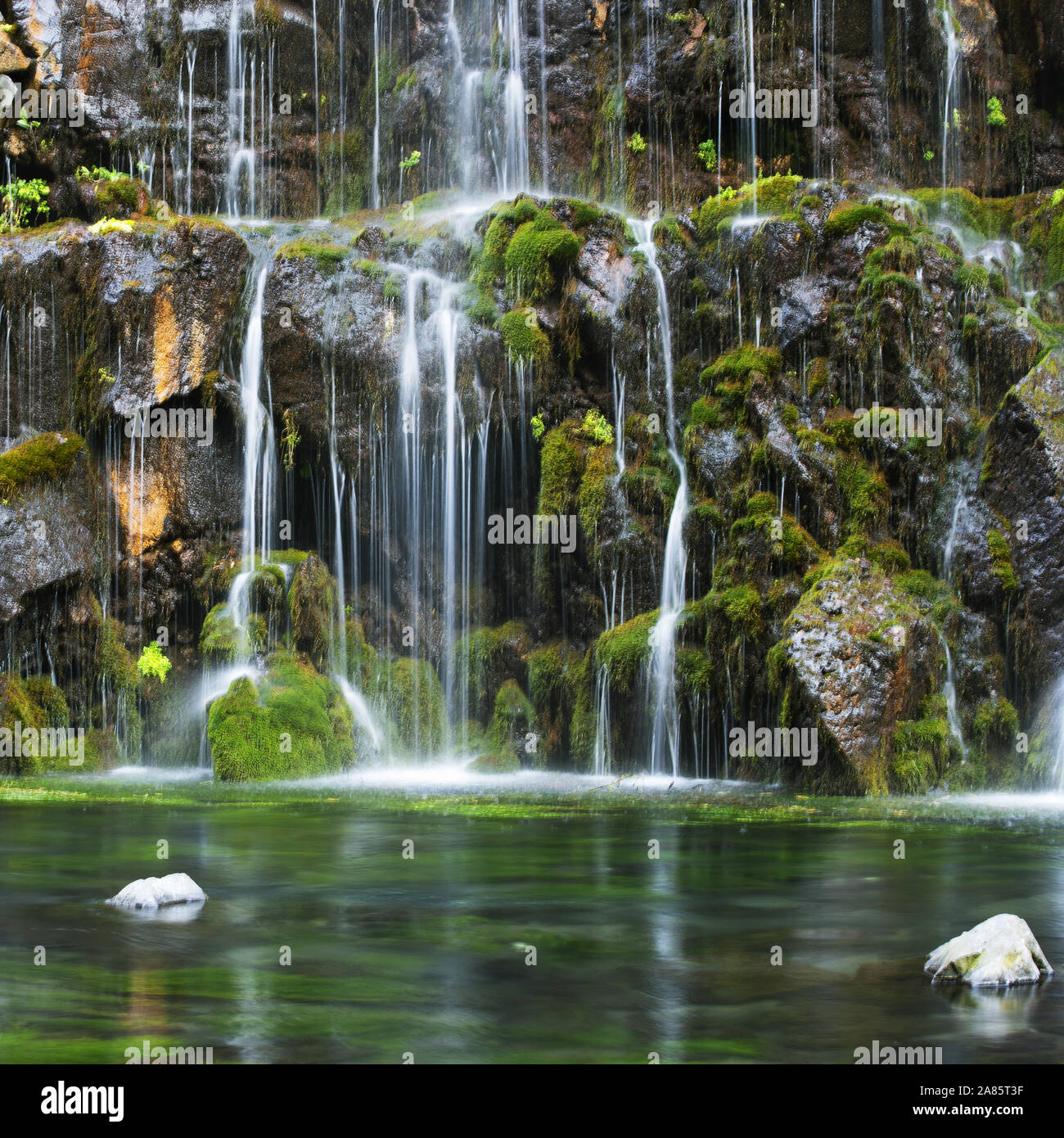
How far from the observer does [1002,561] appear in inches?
794

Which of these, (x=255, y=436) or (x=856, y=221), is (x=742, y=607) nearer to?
(x=856, y=221)

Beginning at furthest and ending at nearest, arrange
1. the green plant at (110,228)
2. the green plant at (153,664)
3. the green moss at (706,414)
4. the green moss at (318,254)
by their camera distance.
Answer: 1. the green moss at (318,254)
2. the green plant at (110,228)
3. the green plant at (153,664)
4. the green moss at (706,414)

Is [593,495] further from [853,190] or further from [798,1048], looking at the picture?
[798,1048]

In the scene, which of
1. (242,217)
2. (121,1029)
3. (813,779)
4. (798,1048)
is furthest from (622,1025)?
(242,217)

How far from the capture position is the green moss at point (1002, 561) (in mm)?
20000

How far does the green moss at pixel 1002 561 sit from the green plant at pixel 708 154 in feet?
44.0

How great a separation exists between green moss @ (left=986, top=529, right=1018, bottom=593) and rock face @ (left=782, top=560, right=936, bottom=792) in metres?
1.75

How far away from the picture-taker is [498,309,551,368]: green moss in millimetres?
24438

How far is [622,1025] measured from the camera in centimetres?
687

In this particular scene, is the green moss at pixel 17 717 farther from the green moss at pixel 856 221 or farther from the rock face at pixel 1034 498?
the green moss at pixel 856 221

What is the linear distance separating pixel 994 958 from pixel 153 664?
1874 cm

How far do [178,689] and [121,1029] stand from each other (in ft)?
58.9

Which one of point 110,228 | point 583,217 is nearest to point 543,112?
point 583,217

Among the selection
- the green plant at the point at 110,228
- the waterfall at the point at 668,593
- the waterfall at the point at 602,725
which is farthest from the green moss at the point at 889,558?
the green plant at the point at 110,228
